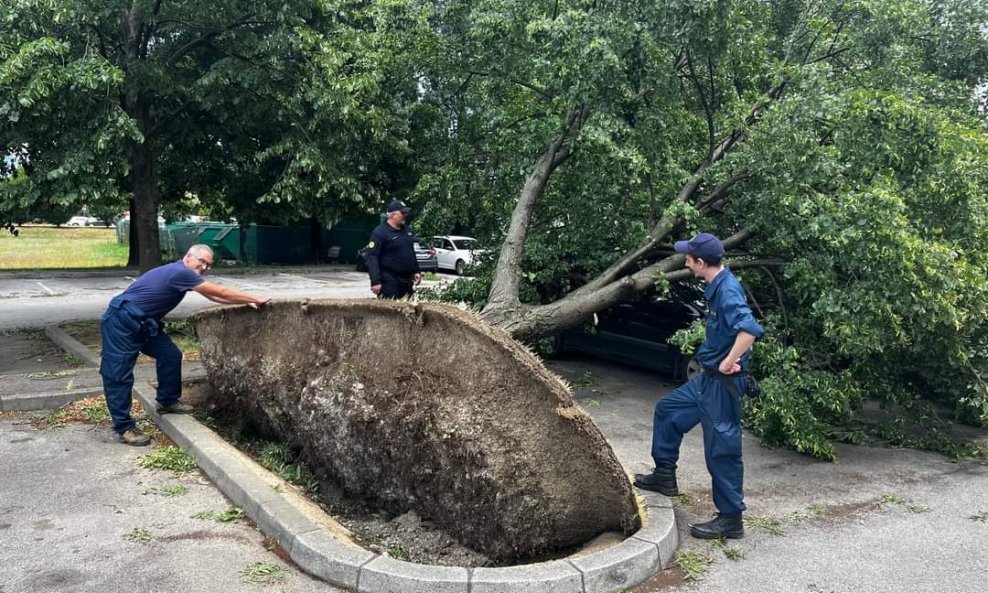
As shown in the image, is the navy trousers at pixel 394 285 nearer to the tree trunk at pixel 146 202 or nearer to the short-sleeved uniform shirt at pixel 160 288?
the short-sleeved uniform shirt at pixel 160 288

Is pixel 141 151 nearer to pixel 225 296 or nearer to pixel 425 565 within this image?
pixel 225 296

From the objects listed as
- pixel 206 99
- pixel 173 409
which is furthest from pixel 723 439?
pixel 206 99

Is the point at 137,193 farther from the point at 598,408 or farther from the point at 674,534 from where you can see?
the point at 674,534

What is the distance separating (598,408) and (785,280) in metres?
2.26

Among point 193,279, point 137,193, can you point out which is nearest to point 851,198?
point 193,279

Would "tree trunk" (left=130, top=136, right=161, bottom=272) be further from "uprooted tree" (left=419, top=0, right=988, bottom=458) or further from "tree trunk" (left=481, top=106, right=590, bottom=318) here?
"tree trunk" (left=481, top=106, right=590, bottom=318)

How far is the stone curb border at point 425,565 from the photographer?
3320mm

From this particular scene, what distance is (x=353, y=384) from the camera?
4.59 metres

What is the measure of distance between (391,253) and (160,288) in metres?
2.39

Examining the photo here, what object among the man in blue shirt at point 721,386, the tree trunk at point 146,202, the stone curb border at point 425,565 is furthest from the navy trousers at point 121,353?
the tree trunk at point 146,202

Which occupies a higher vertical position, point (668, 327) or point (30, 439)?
point (668, 327)

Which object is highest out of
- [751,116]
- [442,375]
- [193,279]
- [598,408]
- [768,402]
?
[751,116]

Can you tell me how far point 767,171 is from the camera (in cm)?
599

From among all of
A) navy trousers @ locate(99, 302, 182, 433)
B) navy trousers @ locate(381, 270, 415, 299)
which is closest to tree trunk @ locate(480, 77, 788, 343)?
navy trousers @ locate(381, 270, 415, 299)
